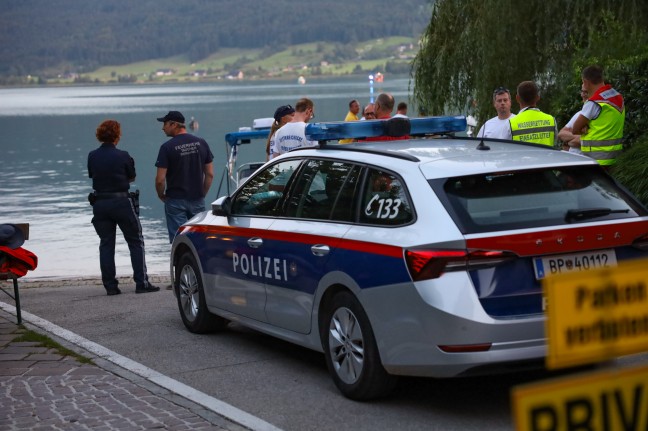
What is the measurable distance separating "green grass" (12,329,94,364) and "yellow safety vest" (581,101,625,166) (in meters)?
4.97

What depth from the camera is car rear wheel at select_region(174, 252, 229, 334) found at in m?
9.53

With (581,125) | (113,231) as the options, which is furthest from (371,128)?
(113,231)

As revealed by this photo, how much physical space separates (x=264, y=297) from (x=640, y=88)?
6.57 meters

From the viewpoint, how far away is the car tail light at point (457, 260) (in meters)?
6.28

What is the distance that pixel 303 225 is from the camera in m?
7.84

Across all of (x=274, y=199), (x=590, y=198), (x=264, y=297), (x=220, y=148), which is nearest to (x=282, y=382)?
(x=264, y=297)

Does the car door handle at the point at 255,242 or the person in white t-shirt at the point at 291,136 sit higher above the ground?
the person in white t-shirt at the point at 291,136

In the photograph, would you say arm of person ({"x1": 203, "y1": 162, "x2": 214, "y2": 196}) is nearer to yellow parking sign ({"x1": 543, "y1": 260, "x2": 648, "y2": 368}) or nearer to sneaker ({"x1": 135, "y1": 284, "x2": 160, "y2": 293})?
sneaker ({"x1": 135, "y1": 284, "x2": 160, "y2": 293})

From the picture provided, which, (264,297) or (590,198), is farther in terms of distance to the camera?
(264,297)

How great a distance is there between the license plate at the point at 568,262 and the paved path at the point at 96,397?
1.66 metres

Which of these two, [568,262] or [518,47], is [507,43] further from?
[568,262]

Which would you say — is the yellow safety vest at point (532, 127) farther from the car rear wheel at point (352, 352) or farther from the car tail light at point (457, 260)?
the car tail light at point (457, 260)

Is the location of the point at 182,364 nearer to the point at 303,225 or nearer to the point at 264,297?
the point at 264,297

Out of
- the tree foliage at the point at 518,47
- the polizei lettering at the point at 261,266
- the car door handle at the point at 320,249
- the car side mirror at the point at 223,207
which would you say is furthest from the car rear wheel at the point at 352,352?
the tree foliage at the point at 518,47
